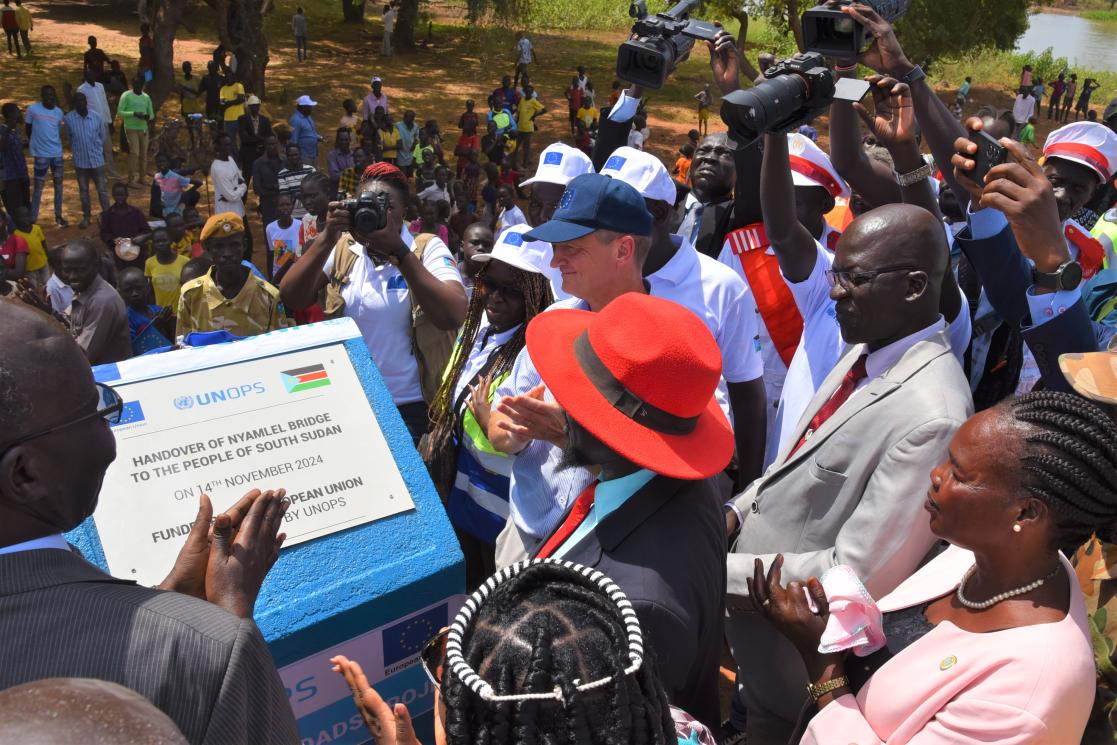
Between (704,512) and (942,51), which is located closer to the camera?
(704,512)

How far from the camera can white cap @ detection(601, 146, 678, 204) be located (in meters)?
3.67

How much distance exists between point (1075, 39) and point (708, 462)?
176ft

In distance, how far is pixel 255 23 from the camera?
18672mm

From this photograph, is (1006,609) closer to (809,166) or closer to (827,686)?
(827,686)

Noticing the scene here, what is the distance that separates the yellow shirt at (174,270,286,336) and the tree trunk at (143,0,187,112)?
1494cm

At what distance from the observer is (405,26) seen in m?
26.3

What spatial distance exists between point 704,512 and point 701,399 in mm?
258

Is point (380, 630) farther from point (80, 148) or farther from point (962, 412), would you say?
point (80, 148)

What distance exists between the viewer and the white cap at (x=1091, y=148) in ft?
11.8

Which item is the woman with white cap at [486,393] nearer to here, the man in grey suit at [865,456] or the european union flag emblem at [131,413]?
the man in grey suit at [865,456]

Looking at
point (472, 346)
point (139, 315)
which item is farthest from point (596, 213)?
point (139, 315)

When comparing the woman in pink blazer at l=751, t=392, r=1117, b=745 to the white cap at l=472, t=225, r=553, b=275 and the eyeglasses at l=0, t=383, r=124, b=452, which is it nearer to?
the eyeglasses at l=0, t=383, r=124, b=452

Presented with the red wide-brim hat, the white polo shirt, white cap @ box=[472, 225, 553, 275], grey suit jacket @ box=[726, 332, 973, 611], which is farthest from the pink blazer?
the white polo shirt

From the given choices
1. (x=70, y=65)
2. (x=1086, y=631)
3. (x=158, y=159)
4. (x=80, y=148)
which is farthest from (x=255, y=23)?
(x=1086, y=631)
